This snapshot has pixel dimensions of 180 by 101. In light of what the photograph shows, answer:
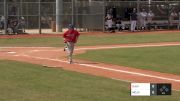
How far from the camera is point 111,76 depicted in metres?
16.5

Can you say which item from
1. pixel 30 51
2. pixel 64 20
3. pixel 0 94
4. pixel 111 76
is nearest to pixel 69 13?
pixel 64 20

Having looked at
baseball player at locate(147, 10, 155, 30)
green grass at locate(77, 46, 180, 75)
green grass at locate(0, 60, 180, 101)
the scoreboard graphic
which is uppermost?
baseball player at locate(147, 10, 155, 30)

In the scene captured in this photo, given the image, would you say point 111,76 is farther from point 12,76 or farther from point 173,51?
point 173,51

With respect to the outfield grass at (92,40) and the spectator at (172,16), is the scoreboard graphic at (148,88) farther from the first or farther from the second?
the spectator at (172,16)

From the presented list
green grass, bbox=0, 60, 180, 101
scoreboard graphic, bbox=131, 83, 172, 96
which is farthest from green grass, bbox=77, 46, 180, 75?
scoreboard graphic, bbox=131, 83, 172, 96

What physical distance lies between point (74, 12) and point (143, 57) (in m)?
19.7

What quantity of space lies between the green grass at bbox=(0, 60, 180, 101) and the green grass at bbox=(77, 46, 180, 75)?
4.49m

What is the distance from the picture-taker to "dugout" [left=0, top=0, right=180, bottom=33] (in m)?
40.0

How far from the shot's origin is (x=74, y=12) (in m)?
41.5

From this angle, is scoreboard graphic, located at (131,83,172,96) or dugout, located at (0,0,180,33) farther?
dugout, located at (0,0,180,33)

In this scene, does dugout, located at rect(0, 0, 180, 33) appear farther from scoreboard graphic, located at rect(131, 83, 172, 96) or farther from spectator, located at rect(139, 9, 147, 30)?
scoreboard graphic, located at rect(131, 83, 172, 96)

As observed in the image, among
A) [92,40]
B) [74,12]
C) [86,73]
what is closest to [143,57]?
[86,73]

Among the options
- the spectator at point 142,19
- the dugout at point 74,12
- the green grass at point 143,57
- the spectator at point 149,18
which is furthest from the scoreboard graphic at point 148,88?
the spectator at point 149,18

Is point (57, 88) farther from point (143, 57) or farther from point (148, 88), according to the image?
point (143, 57)
